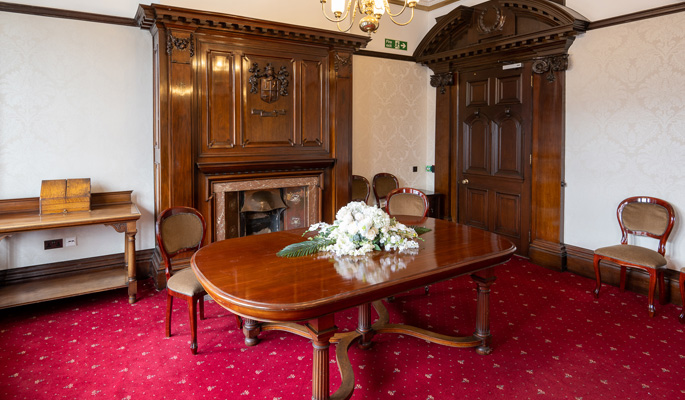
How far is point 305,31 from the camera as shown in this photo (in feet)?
15.1

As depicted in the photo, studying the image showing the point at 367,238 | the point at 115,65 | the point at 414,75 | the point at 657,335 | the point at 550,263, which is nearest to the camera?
the point at 367,238

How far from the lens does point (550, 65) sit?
4.78 meters

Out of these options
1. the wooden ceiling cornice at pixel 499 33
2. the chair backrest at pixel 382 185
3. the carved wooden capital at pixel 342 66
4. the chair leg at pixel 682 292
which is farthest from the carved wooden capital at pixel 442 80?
the chair leg at pixel 682 292

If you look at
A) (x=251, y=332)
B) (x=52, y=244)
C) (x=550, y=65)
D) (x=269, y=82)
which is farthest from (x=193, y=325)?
(x=550, y=65)

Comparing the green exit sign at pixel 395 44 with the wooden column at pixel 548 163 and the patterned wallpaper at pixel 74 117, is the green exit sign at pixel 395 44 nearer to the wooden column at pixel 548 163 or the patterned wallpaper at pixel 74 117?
the wooden column at pixel 548 163

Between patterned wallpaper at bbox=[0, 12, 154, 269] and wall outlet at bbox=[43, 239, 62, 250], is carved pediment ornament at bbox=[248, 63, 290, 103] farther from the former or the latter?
wall outlet at bbox=[43, 239, 62, 250]

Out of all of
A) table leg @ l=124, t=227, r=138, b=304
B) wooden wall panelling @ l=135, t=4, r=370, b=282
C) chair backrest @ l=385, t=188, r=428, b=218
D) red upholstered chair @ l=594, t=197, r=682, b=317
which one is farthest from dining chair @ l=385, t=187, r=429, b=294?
table leg @ l=124, t=227, r=138, b=304

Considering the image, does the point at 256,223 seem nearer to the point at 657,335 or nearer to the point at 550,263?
the point at 550,263

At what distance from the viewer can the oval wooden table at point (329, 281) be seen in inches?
76.5

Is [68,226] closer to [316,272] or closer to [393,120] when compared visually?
[316,272]

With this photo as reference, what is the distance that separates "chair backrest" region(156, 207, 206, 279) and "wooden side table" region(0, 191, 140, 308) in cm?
72

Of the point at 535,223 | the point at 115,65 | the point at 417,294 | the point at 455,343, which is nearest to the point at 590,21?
the point at 535,223

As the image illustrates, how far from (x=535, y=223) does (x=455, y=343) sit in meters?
2.79

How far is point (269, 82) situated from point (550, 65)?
3089 millimetres
